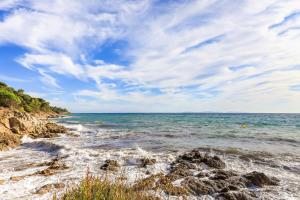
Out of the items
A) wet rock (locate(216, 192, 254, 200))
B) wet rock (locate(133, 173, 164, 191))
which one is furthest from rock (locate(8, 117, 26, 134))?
wet rock (locate(216, 192, 254, 200))


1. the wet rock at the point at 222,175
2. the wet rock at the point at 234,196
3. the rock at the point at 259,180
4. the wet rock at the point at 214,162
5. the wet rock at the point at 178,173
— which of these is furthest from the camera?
the wet rock at the point at 214,162

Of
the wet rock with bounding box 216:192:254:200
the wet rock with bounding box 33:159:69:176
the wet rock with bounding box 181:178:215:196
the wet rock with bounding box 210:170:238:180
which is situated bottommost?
the wet rock with bounding box 216:192:254:200

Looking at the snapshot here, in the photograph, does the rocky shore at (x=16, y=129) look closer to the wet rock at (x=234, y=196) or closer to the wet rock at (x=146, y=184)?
the wet rock at (x=146, y=184)

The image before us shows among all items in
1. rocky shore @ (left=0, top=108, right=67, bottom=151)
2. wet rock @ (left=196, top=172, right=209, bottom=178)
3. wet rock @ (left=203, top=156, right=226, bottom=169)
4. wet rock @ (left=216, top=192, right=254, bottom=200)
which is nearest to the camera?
A: wet rock @ (left=216, top=192, right=254, bottom=200)

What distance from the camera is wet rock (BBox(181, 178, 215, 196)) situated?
7.94 meters

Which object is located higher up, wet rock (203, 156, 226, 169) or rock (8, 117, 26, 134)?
rock (8, 117, 26, 134)

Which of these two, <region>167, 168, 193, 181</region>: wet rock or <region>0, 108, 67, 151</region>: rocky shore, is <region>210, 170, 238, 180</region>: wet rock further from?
<region>0, 108, 67, 151</region>: rocky shore

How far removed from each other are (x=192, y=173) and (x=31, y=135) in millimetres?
18159

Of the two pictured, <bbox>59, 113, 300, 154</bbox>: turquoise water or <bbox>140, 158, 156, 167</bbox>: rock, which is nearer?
<bbox>140, 158, 156, 167</bbox>: rock

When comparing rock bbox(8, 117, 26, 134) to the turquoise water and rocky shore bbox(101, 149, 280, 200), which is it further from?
rocky shore bbox(101, 149, 280, 200)

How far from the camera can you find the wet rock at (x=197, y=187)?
313 inches

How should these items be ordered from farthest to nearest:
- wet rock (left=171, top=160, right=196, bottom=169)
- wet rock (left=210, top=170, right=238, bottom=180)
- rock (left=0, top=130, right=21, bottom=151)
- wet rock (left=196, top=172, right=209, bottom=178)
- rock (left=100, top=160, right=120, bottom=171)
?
1. rock (left=0, top=130, right=21, bottom=151)
2. wet rock (left=171, top=160, right=196, bottom=169)
3. rock (left=100, top=160, right=120, bottom=171)
4. wet rock (left=196, top=172, right=209, bottom=178)
5. wet rock (left=210, top=170, right=238, bottom=180)

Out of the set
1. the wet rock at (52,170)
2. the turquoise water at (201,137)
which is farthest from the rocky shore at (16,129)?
the wet rock at (52,170)

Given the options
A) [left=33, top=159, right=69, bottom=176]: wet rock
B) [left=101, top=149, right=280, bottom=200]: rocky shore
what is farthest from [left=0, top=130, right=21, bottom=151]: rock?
[left=101, top=149, right=280, bottom=200]: rocky shore
